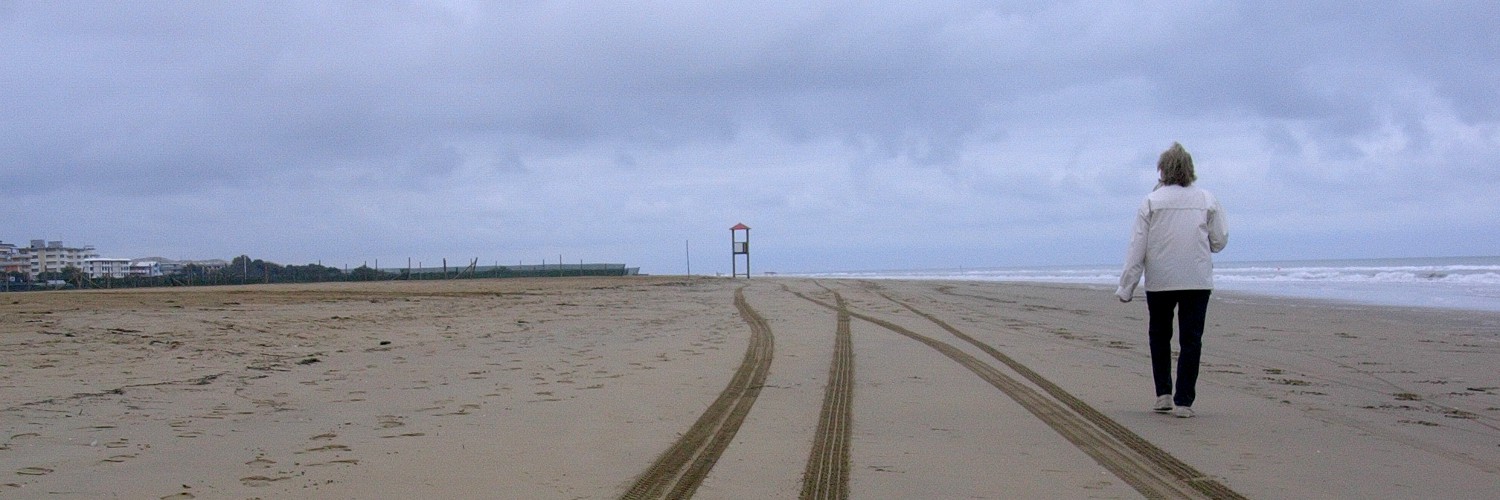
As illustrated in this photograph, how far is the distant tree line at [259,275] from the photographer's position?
37.5m

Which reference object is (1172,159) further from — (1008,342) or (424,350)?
(424,350)

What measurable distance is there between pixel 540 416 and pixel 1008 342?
18.4ft

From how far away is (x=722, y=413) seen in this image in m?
5.30

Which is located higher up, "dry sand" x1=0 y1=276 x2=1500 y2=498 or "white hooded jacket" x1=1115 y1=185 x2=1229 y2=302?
"white hooded jacket" x1=1115 y1=185 x2=1229 y2=302

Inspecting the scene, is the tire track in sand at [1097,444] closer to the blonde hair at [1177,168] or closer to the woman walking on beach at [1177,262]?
the woman walking on beach at [1177,262]

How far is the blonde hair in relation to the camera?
17.8 ft

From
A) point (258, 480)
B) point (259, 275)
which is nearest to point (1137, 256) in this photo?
point (258, 480)

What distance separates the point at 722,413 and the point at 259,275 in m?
43.5

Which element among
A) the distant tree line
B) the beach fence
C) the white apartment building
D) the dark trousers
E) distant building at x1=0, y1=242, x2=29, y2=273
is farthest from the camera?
the white apartment building

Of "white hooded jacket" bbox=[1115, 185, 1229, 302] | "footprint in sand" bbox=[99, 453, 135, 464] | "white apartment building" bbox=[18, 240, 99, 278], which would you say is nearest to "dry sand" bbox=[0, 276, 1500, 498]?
"footprint in sand" bbox=[99, 453, 135, 464]

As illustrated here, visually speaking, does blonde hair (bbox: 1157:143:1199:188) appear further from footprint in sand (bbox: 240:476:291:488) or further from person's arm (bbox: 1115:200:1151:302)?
footprint in sand (bbox: 240:476:291:488)

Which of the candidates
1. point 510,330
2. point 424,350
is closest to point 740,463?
point 424,350

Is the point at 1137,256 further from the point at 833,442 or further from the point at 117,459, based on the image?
the point at 117,459

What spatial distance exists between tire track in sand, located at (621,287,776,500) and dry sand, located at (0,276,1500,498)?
20 millimetres
